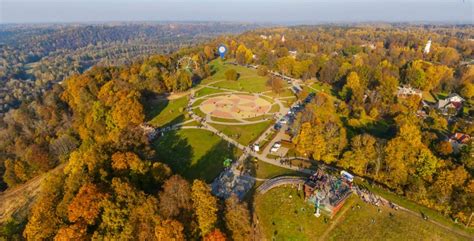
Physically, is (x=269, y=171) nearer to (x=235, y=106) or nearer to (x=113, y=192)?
(x=113, y=192)

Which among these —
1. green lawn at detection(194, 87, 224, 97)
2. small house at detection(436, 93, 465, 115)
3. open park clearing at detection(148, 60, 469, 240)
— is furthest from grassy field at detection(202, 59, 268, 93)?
small house at detection(436, 93, 465, 115)

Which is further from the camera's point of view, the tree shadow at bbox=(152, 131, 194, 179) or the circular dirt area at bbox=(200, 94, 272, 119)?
the circular dirt area at bbox=(200, 94, 272, 119)

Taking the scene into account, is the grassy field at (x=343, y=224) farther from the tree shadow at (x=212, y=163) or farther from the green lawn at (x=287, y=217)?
the tree shadow at (x=212, y=163)

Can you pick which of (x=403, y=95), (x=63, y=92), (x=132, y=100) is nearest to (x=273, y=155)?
(x=132, y=100)

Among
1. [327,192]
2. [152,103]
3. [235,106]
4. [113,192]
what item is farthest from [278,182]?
[152,103]

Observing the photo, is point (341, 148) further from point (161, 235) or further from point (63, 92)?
point (63, 92)

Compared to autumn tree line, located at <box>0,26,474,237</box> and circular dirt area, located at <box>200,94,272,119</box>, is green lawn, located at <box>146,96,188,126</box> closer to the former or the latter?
autumn tree line, located at <box>0,26,474,237</box>
